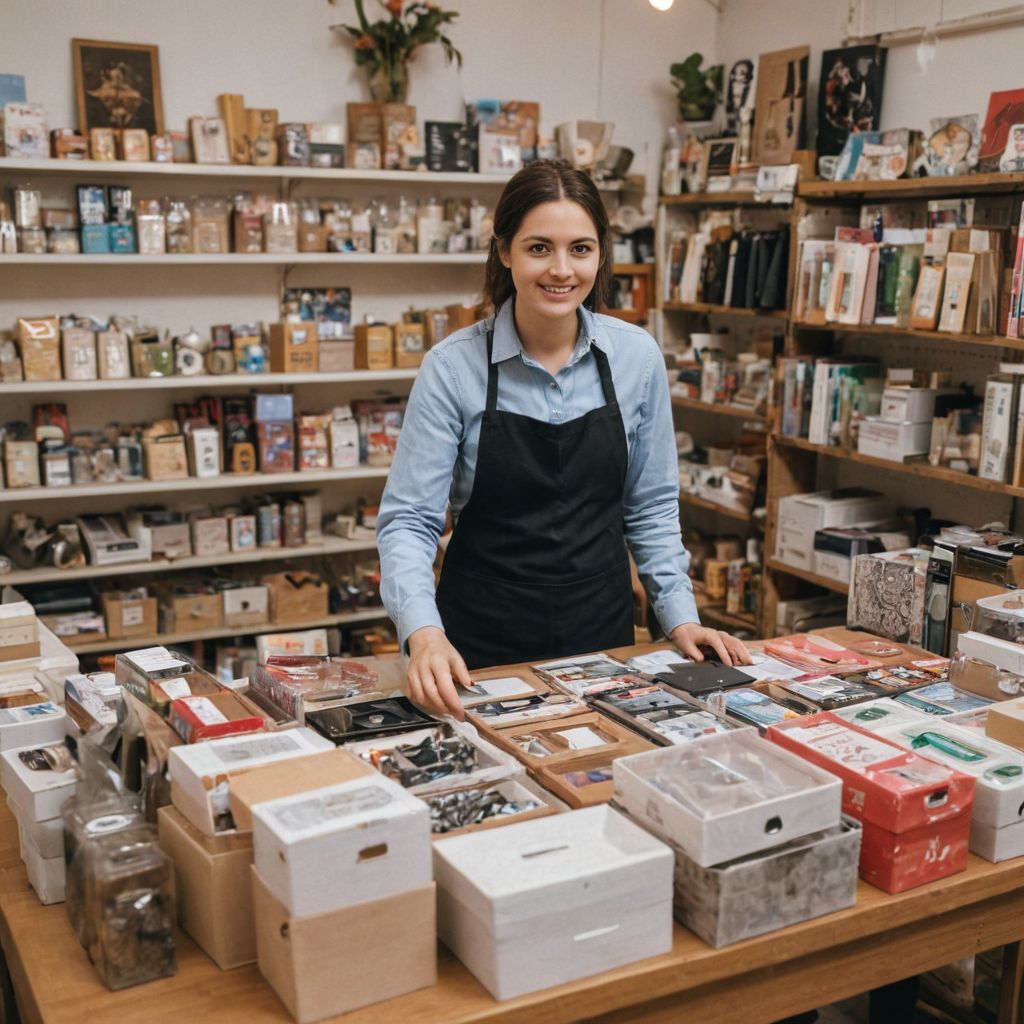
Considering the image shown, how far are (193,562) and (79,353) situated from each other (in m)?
0.95

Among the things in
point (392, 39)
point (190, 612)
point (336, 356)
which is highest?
point (392, 39)

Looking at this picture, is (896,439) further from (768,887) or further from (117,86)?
(117,86)

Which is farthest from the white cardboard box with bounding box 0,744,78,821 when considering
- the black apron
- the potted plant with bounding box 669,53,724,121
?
the potted plant with bounding box 669,53,724,121

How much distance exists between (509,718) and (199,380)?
10.1 ft

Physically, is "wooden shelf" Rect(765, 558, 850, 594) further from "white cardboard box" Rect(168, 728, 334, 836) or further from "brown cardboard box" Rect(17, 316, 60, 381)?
"white cardboard box" Rect(168, 728, 334, 836)

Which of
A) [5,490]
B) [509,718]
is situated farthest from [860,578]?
[5,490]

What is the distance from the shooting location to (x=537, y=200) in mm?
2312

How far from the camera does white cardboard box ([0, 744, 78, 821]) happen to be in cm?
165

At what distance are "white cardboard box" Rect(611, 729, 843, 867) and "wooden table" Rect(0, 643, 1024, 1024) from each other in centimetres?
13

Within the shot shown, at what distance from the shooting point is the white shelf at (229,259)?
176 inches

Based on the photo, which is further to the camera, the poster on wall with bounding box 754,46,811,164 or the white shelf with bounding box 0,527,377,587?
the poster on wall with bounding box 754,46,811,164

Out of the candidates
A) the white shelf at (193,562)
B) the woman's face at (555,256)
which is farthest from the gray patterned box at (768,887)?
the white shelf at (193,562)

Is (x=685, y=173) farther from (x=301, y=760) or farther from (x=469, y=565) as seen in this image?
(x=301, y=760)

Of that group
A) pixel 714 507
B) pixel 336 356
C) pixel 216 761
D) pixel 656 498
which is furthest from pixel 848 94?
pixel 216 761
